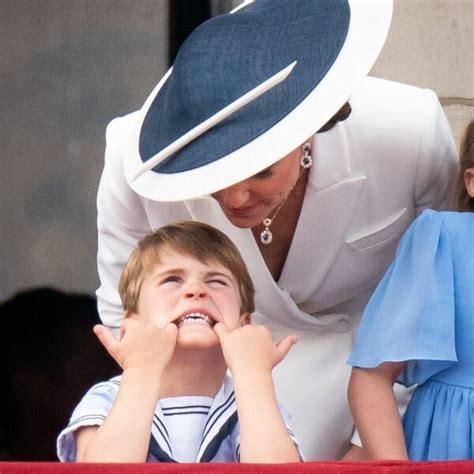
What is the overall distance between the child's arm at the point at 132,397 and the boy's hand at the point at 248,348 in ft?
0.22

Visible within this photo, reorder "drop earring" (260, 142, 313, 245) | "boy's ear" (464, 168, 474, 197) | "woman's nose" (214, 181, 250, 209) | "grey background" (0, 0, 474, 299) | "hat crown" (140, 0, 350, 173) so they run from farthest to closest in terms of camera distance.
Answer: "grey background" (0, 0, 474, 299) < "drop earring" (260, 142, 313, 245) < "boy's ear" (464, 168, 474, 197) < "woman's nose" (214, 181, 250, 209) < "hat crown" (140, 0, 350, 173)

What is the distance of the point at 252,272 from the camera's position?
2.62 meters

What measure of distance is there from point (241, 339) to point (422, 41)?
1475 millimetres

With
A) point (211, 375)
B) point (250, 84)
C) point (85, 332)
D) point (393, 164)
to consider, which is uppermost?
point (250, 84)

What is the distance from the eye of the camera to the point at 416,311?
229cm

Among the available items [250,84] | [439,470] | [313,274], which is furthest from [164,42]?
[439,470]

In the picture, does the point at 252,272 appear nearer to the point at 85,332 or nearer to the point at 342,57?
the point at 342,57

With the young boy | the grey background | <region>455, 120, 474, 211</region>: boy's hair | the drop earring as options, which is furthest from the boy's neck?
the grey background

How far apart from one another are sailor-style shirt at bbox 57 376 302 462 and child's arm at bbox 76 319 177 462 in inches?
1.6

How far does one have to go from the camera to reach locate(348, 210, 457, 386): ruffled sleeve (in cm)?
226

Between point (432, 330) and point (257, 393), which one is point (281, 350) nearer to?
point (257, 393)

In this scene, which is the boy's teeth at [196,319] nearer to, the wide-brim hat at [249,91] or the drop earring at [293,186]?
the wide-brim hat at [249,91]

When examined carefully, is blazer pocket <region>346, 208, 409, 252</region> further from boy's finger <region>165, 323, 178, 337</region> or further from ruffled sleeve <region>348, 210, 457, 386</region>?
boy's finger <region>165, 323, 178, 337</region>

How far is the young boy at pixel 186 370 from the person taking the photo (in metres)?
2.06
